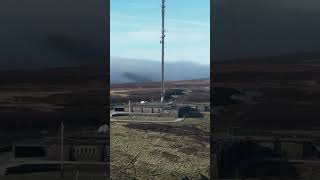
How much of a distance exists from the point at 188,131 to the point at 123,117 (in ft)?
2.93

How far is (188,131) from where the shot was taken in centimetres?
622

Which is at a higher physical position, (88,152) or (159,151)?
(88,152)

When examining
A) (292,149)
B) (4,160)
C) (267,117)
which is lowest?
(4,160)

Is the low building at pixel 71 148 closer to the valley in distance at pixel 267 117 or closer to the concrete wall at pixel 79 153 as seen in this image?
the concrete wall at pixel 79 153

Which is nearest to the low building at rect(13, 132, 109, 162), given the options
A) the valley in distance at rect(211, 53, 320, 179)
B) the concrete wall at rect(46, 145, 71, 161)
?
the concrete wall at rect(46, 145, 71, 161)

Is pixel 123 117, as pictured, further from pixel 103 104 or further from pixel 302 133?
pixel 302 133

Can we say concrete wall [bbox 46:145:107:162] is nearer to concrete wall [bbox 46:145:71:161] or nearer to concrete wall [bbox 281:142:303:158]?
concrete wall [bbox 46:145:71:161]

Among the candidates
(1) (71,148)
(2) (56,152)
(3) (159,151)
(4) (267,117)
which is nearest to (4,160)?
(2) (56,152)

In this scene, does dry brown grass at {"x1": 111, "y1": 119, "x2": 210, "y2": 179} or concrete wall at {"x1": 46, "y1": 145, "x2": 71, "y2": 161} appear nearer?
concrete wall at {"x1": 46, "y1": 145, "x2": 71, "y2": 161}

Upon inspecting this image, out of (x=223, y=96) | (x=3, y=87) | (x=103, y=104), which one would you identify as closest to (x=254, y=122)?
(x=223, y=96)

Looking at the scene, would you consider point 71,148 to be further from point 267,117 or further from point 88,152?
point 267,117

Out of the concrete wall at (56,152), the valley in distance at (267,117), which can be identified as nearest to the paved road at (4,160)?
the concrete wall at (56,152)

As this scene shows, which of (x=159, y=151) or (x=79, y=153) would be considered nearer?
(x=79, y=153)

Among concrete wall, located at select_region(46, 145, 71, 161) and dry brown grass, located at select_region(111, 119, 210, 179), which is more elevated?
concrete wall, located at select_region(46, 145, 71, 161)
